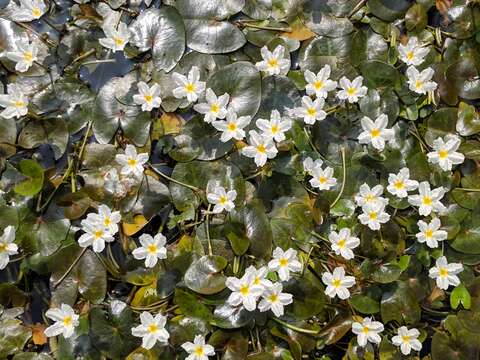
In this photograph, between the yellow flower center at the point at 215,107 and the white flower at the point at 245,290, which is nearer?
the white flower at the point at 245,290

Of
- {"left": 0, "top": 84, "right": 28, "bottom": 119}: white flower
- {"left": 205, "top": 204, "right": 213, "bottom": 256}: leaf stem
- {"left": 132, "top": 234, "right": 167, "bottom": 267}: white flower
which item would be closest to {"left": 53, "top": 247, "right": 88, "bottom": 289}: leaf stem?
{"left": 132, "top": 234, "right": 167, "bottom": 267}: white flower

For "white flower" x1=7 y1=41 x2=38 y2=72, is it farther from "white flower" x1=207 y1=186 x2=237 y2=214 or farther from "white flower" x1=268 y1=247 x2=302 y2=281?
"white flower" x1=268 y1=247 x2=302 y2=281

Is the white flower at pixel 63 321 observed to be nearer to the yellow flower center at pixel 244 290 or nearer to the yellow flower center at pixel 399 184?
the yellow flower center at pixel 244 290

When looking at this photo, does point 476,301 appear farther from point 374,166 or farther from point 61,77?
point 61,77

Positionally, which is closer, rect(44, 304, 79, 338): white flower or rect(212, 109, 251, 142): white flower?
rect(44, 304, 79, 338): white flower

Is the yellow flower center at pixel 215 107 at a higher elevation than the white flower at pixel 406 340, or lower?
higher

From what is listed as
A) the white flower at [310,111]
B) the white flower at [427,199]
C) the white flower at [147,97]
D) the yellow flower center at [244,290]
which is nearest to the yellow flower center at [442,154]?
the white flower at [427,199]
